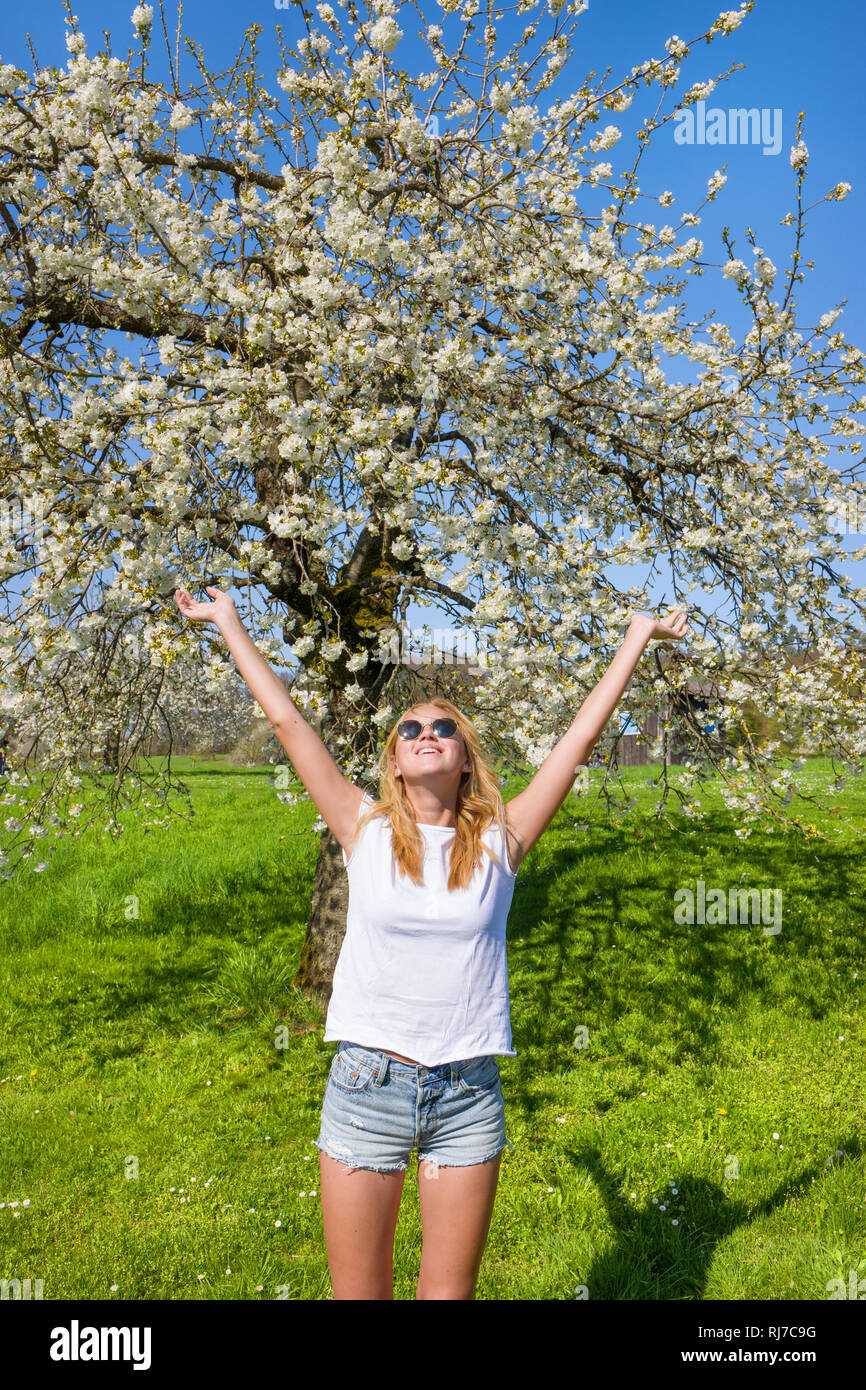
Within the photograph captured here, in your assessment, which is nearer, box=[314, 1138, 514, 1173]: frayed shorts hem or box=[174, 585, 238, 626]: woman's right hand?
box=[314, 1138, 514, 1173]: frayed shorts hem

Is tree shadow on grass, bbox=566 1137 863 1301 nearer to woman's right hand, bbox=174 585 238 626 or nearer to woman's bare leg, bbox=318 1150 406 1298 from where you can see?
woman's bare leg, bbox=318 1150 406 1298

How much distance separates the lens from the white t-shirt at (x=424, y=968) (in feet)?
8.04

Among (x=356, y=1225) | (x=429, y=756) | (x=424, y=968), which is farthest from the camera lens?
(x=429, y=756)

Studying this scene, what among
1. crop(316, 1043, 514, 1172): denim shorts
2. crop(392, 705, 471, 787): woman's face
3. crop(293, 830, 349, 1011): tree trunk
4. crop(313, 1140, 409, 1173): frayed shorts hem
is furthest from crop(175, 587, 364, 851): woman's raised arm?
crop(293, 830, 349, 1011): tree trunk

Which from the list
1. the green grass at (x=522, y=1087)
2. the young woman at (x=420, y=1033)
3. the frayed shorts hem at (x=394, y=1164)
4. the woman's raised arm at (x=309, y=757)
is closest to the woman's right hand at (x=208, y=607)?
the woman's raised arm at (x=309, y=757)

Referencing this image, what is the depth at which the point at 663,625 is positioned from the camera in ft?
10.5

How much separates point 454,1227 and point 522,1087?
3603 millimetres

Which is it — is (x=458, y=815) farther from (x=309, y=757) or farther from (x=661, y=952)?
(x=661, y=952)

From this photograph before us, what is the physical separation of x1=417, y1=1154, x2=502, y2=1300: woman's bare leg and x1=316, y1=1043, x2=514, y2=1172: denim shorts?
0.04 meters

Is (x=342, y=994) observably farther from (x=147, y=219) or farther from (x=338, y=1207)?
(x=147, y=219)

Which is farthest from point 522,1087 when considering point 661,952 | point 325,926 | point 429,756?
point 429,756

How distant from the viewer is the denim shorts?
94.5 inches

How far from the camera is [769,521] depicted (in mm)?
5785
